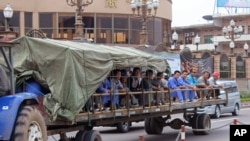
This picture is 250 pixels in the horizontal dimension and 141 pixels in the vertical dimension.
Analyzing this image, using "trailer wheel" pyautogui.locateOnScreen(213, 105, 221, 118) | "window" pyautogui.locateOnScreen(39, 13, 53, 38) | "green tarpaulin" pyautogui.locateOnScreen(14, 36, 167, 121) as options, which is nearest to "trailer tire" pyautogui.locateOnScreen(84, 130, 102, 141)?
"green tarpaulin" pyautogui.locateOnScreen(14, 36, 167, 121)

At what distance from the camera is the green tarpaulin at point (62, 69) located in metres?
10.8

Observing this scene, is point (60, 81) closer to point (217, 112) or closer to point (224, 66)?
point (217, 112)

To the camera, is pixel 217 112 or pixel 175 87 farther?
pixel 217 112

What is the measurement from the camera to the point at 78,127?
11.7 meters

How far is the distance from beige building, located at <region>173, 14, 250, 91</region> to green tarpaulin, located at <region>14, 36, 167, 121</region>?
1725 inches

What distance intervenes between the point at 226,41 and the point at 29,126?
73598 mm

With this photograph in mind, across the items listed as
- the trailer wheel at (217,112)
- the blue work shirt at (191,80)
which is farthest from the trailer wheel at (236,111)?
the blue work shirt at (191,80)

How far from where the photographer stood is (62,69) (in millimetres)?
11133

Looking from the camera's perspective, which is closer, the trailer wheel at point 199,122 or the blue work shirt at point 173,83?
the blue work shirt at point 173,83

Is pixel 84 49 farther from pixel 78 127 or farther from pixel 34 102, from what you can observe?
pixel 34 102

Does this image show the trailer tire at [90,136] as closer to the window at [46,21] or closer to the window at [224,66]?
the window at [46,21]

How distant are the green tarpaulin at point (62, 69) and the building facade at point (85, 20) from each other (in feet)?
101

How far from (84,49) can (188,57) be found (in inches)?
1251

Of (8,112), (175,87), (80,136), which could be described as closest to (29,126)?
(8,112)
